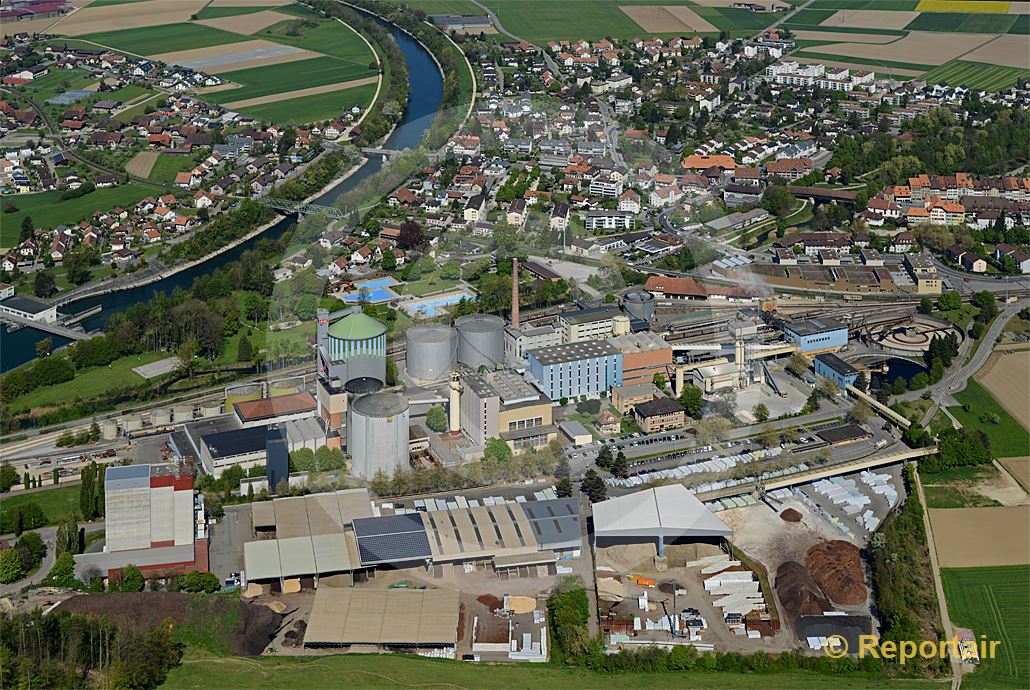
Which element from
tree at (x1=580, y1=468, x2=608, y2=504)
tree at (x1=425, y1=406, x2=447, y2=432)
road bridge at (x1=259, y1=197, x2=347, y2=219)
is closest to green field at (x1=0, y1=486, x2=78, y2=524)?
tree at (x1=425, y1=406, x2=447, y2=432)

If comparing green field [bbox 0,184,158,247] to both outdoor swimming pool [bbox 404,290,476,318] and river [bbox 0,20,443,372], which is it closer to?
river [bbox 0,20,443,372]

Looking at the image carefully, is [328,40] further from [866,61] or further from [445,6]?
[866,61]

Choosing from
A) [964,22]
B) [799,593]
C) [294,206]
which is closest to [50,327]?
[294,206]

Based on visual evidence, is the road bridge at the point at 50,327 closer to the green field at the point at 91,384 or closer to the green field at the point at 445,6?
the green field at the point at 91,384

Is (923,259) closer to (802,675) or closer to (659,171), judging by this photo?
(659,171)

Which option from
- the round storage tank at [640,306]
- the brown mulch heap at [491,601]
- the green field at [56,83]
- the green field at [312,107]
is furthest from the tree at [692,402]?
the green field at [56,83]

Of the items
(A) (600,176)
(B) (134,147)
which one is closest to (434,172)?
(A) (600,176)
